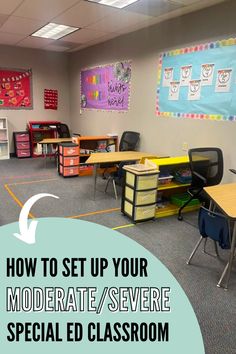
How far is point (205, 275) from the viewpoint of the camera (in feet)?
7.84

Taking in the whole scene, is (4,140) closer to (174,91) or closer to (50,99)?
(50,99)

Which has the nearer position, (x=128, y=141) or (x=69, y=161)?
(x=69, y=161)

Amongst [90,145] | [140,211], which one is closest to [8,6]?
[90,145]

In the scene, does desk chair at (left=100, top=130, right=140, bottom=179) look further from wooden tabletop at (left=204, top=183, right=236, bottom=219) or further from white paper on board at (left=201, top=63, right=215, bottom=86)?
wooden tabletop at (left=204, top=183, right=236, bottom=219)

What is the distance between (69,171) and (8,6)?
2729mm

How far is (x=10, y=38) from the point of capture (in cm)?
577

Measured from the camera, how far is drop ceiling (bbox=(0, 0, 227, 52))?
12.0 ft

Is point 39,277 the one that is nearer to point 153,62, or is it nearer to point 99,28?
point 153,62

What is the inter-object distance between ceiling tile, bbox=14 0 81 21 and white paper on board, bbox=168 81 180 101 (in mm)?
1799

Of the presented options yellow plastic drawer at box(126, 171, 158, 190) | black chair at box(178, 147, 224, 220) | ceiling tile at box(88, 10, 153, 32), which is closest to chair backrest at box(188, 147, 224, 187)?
black chair at box(178, 147, 224, 220)

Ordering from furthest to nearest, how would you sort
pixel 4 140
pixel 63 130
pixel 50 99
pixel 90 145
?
pixel 50 99 < pixel 63 130 < pixel 4 140 < pixel 90 145

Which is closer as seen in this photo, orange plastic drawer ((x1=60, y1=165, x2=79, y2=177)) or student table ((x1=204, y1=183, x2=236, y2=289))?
student table ((x1=204, y1=183, x2=236, y2=289))

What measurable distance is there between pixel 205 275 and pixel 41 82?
254 inches

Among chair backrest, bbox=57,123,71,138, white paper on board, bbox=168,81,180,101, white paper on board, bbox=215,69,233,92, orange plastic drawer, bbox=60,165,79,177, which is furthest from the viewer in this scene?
chair backrest, bbox=57,123,71,138
